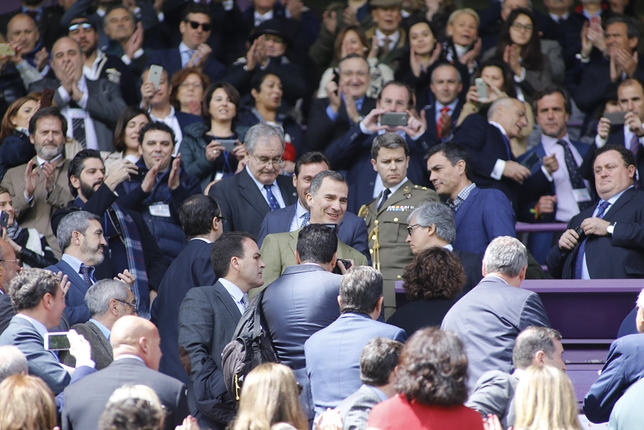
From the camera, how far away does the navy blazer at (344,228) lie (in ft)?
20.1

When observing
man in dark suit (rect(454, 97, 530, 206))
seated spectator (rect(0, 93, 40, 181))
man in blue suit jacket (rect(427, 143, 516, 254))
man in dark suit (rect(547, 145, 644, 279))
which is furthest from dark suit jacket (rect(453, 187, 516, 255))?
seated spectator (rect(0, 93, 40, 181))

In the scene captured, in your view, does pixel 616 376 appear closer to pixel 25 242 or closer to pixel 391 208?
pixel 391 208

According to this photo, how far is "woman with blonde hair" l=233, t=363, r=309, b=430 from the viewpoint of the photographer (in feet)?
11.8

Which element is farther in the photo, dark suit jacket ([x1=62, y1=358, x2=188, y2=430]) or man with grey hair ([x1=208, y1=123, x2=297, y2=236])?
man with grey hair ([x1=208, y1=123, x2=297, y2=236])

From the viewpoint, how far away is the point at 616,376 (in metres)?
4.51

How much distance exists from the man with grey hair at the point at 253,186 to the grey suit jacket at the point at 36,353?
2.21 m

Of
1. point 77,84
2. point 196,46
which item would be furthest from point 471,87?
point 77,84

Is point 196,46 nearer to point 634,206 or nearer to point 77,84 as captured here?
point 77,84

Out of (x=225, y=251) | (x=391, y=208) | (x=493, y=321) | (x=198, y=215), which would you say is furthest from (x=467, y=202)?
(x=493, y=321)

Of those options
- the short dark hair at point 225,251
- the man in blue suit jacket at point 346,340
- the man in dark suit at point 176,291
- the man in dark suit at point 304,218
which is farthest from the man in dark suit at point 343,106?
the man in blue suit jacket at point 346,340

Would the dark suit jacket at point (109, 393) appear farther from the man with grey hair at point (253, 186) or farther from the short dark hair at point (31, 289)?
the man with grey hair at point (253, 186)

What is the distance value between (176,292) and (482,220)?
198cm

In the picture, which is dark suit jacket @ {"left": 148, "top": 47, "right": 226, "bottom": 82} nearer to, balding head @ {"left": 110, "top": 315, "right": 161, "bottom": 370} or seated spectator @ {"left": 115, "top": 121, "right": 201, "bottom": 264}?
seated spectator @ {"left": 115, "top": 121, "right": 201, "bottom": 264}

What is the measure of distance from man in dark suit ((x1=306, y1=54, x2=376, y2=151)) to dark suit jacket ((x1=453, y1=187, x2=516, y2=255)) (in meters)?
2.01
